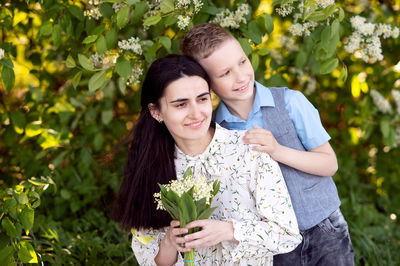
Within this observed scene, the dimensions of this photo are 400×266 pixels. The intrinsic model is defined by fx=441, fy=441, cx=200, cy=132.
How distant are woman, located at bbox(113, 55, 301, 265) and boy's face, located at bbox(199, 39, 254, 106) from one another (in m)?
0.08

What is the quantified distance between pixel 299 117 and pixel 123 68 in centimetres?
82

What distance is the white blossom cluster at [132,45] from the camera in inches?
80.9

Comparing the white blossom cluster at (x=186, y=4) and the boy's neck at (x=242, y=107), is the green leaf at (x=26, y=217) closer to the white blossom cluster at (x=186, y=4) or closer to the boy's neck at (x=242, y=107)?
the boy's neck at (x=242, y=107)

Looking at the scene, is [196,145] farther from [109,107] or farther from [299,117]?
[109,107]

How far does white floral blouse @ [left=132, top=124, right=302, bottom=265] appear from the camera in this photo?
1675 millimetres

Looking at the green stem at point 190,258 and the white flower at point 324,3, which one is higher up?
the white flower at point 324,3

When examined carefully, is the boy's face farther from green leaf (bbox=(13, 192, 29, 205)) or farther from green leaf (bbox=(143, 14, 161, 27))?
green leaf (bbox=(13, 192, 29, 205))

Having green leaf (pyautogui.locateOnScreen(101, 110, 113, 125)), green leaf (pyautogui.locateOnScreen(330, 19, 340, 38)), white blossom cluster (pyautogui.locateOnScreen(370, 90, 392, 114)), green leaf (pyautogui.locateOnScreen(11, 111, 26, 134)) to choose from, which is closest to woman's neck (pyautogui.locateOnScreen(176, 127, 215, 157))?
green leaf (pyautogui.locateOnScreen(330, 19, 340, 38))

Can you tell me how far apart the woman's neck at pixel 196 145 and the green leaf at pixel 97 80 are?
516 mm

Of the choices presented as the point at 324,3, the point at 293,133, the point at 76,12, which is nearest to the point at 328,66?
the point at 324,3

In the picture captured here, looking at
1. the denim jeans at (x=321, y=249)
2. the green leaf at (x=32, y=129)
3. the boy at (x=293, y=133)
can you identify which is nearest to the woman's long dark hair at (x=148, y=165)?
the boy at (x=293, y=133)

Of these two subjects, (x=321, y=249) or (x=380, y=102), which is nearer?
(x=321, y=249)

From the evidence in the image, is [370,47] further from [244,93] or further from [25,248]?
[25,248]

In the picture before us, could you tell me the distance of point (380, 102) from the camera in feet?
9.80
